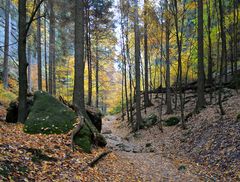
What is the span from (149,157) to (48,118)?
14.7 ft

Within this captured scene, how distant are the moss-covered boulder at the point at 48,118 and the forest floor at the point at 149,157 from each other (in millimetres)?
406

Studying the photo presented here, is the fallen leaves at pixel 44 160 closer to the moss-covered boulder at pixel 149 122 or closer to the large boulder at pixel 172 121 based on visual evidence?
the large boulder at pixel 172 121

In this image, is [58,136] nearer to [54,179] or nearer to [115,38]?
[54,179]

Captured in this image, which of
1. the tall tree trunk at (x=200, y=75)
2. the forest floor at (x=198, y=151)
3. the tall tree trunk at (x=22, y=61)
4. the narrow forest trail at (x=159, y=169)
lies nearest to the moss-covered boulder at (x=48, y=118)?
the tall tree trunk at (x=22, y=61)

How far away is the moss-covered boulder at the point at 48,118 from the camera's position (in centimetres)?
868

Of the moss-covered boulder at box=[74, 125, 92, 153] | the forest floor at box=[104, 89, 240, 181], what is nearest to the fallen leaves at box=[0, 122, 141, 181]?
the moss-covered boulder at box=[74, 125, 92, 153]

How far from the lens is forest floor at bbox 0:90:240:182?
574 centimetres

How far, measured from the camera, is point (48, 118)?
29.9ft

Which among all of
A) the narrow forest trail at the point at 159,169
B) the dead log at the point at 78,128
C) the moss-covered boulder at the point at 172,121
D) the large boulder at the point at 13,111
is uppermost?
the large boulder at the point at 13,111

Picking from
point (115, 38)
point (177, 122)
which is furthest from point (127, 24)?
point (177, 122)

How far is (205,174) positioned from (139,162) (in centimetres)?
241

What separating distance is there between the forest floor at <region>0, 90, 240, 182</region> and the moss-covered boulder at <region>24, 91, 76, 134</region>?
16.0 inches

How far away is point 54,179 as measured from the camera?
17.7 ft

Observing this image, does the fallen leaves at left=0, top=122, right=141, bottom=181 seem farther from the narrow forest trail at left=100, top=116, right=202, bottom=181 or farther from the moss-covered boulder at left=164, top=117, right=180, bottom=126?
the moss-covered boulder at left=164, top=117, right=180, bottom=126
